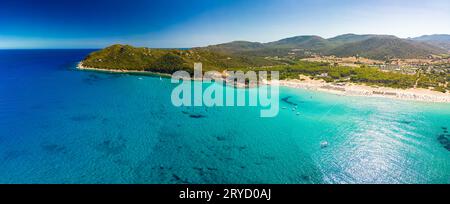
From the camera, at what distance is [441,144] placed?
40.6 m

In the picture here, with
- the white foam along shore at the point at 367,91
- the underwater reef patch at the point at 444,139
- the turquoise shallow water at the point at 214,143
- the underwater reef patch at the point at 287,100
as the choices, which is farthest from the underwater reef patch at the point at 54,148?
the white foam along shore at the point at 367,91

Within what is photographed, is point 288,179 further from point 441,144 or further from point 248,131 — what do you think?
point 441,144

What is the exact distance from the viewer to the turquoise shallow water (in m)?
29.8

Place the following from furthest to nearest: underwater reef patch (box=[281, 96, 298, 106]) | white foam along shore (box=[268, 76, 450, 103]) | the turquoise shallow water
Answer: white foam along shore (box=[268, 76, 450, 103]), underwater reef patch (box=[281, 96, 298, 106]), the turquoise shallow water

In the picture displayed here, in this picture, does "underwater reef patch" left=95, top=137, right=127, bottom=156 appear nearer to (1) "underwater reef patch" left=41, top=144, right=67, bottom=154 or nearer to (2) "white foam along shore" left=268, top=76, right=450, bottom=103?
(1) "underwater reef patch" left=41, top=144, right=67, bottom=154

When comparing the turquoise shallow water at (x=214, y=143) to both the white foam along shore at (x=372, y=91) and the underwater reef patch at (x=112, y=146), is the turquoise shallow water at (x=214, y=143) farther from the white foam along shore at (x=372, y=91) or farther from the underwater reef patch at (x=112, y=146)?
the white foam along shore at (x=372, y=91)

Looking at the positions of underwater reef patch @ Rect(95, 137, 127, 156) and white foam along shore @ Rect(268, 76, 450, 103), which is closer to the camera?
underwater reef patch @ Rect(95, 137, 127, 156)

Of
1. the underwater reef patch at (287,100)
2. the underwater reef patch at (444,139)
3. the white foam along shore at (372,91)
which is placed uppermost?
the white foam along shore at (372,91)

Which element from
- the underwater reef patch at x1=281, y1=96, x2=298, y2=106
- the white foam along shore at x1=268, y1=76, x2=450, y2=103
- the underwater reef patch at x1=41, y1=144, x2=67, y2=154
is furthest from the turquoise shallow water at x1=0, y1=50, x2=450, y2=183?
the white foam along shore at x1=268, y1=76, x2=450, y2=103

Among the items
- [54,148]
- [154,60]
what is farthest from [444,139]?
[154,60]

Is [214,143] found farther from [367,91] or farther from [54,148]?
[367,91]

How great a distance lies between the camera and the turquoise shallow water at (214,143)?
2975cm

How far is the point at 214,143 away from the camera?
126ft
